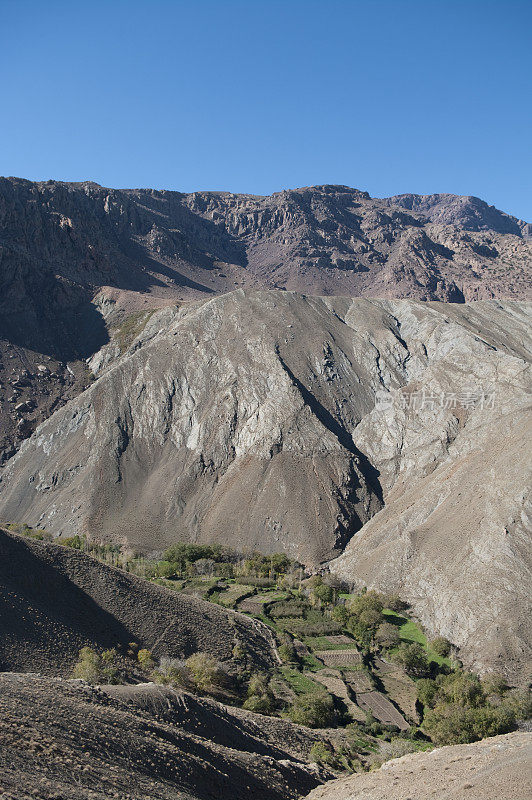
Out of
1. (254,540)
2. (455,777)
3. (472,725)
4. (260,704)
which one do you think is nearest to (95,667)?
(260,704)

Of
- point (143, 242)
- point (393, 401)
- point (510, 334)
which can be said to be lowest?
point (393, 401)

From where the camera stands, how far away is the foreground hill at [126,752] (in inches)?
703

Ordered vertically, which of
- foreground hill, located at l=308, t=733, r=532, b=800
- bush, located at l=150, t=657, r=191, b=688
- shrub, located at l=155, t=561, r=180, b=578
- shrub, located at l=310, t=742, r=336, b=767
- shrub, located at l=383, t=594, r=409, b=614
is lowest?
shrub, located at l=155, t=561, r=180, b=578

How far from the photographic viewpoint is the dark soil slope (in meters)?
33.2

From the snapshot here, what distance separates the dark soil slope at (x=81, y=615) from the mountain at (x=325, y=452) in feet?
68.9

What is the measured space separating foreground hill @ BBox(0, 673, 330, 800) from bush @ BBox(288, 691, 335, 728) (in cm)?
800

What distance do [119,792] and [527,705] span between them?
31.9 metres

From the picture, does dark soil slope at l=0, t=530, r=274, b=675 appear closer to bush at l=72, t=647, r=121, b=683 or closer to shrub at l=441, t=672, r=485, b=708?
bush at l=72, t=647, r=121, b=683

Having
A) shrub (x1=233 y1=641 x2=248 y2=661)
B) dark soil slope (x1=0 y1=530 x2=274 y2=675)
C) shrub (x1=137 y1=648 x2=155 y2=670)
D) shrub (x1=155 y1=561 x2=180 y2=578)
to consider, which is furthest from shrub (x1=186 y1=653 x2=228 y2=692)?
shrub (x1=155 y1=561 x2=180 y2=578)

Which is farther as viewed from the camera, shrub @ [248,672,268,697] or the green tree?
shrub @ [248,672,268,697]

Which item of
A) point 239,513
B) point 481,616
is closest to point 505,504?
point 481,616

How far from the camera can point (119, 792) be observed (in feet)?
60.1

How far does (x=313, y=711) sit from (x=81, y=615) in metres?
16.2

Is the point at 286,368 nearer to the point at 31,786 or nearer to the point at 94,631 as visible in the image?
the point at 94,631
